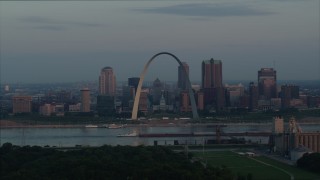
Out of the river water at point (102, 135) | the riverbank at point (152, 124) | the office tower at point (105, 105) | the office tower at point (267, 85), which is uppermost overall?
the office tower at point (267, 85)

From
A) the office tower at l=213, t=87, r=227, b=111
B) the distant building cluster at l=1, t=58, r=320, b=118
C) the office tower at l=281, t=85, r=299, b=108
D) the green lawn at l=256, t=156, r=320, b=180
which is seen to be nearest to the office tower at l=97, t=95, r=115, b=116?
the distant building cluster at l=1, t=58, r=320, b=118

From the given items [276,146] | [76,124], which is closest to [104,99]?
[76,124]

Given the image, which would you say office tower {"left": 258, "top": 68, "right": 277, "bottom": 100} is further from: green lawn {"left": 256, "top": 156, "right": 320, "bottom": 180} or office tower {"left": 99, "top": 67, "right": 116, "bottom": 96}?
green lawn {"left": 256, "top": 156, "right": 320, "bottom": 180}

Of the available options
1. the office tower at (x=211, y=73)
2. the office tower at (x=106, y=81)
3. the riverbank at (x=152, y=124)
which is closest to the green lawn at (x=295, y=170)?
the riverbank at (x=152, y=124)

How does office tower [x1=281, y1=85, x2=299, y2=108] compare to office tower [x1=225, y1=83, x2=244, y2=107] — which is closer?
office tower [x1=281, y1=85, x2=299, y2=108]

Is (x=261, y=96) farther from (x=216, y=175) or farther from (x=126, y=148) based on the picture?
(x=216, y=175)

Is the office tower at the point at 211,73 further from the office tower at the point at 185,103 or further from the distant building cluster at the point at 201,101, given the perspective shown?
the office tower at the point at 185,103
